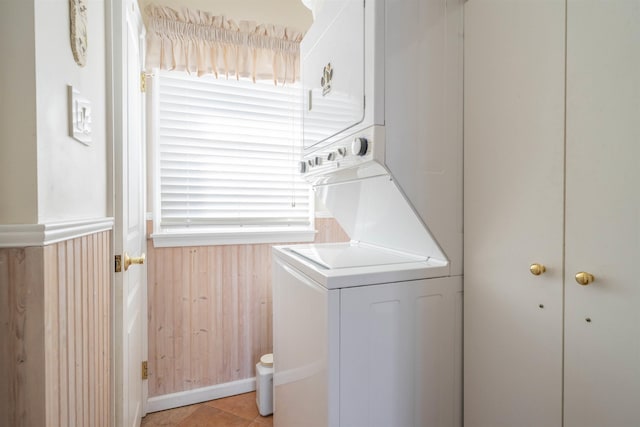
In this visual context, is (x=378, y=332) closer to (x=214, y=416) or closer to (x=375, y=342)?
(x=375, y=342)

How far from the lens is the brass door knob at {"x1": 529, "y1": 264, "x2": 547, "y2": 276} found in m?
0.96

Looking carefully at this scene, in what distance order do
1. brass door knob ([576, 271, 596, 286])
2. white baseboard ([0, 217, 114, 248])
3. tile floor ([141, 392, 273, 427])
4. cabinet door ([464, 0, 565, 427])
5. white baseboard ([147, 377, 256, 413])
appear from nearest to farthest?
white baseboard ([0, 217, 114, 248]) < brass door knob ([576, 271, 596, 286]) < cabinet door ([464, 0, 565, 427]) < tile floor ([141, 392, 273, 427]) < white baseboard ([147, 377, 256, 413])

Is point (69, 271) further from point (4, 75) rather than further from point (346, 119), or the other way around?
point (346, 119)

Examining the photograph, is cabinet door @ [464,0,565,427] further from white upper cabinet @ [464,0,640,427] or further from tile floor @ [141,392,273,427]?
tile floor @ [141,392,273,427]

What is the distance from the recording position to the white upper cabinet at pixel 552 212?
78cm

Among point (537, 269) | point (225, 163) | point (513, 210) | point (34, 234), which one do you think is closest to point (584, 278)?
point (537, 269)

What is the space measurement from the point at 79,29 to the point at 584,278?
168cm

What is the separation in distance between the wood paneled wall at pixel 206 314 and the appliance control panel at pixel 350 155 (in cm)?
108

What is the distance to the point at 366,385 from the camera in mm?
1113

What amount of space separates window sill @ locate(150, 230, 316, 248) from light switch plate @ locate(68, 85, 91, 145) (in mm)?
1142

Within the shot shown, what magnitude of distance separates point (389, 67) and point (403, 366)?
1.10 meters

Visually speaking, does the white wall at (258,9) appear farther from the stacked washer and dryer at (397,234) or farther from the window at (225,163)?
the stacked washer and dryer at (397,234)

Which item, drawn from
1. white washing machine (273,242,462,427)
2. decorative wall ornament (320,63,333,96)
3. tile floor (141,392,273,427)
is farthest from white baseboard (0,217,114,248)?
tile floor (141,392,273,427)

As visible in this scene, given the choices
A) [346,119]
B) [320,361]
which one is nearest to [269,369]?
[320,361]
